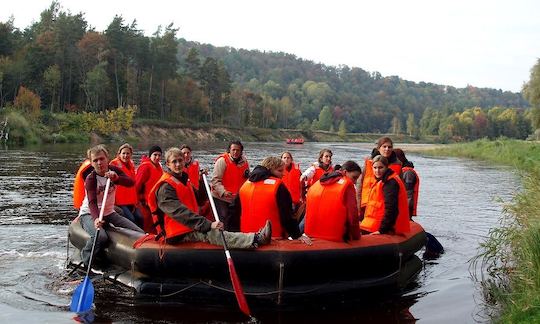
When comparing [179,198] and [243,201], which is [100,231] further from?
[243,201]

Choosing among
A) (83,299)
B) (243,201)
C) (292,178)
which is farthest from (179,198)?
(292,178)

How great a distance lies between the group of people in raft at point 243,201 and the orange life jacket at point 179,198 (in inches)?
0.4

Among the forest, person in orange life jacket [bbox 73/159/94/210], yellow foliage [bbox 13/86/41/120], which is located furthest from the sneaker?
yellow foliage [bbox 13/86/41/120]

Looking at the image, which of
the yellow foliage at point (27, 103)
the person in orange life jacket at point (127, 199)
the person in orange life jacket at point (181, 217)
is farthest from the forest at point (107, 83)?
the person in orange life jacket at point (181, 217)

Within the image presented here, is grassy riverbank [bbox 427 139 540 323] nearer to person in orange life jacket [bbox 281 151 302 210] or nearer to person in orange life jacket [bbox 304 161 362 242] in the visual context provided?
person in orange life jacket [bbox 304 161 362 242]

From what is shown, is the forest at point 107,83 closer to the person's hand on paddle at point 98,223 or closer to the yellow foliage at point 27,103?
the yellow foliage at point 27,103

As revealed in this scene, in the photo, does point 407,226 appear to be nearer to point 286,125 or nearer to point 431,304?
point 431,304

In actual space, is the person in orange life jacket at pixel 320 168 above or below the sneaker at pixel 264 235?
above

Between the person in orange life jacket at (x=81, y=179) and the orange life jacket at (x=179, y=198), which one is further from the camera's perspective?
the person in orange life jacket at (x=81, y=179)

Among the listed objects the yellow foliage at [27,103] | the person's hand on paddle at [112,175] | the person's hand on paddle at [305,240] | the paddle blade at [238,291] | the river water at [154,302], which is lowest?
the river water at [154,302]

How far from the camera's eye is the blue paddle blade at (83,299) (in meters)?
6.15

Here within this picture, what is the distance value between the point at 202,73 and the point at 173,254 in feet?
252

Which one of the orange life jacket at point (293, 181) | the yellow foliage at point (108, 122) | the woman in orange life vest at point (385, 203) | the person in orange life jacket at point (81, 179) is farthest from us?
the yellow foliage at point (108, 122)

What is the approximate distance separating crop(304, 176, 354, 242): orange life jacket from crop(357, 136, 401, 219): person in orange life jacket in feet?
4.83
